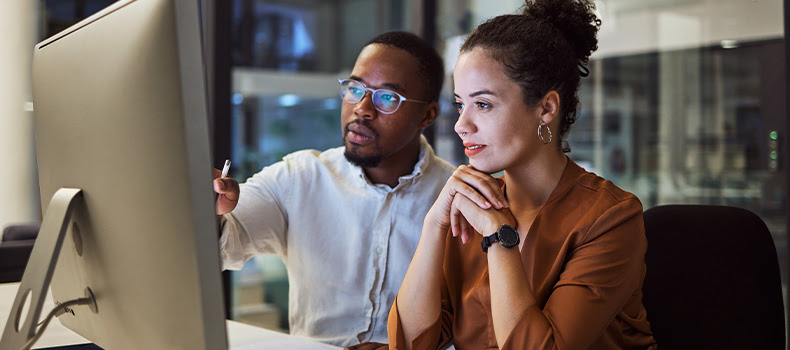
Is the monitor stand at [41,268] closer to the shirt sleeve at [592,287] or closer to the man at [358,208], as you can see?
the shirt sleeve at [592,287]

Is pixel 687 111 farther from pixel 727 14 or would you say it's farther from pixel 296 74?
pixel 296 74

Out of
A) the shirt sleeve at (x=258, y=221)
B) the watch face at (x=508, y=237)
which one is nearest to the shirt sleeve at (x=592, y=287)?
the watch face at (x=508, y=237)

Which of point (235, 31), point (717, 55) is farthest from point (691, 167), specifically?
point (235, 31)

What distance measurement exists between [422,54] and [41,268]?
1311 mm

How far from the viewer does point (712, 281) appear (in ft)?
5.04

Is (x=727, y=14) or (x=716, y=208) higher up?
(x=727, y=14)

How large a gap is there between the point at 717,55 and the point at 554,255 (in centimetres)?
200

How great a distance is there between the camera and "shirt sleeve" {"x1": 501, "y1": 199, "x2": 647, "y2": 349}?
47.1 inches

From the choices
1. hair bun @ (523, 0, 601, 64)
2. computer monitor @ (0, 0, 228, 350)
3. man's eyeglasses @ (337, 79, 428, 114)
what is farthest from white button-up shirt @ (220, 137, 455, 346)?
computer monitor @ (0, 0, 228, 350)

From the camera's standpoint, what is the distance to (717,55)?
113 inches

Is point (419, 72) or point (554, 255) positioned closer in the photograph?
point (554, 255)

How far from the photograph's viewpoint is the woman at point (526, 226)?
123cm

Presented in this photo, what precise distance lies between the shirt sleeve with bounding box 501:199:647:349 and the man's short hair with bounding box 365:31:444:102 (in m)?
0.83

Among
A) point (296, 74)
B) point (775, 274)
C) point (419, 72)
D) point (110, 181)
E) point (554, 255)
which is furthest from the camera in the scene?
point (296, 74)
